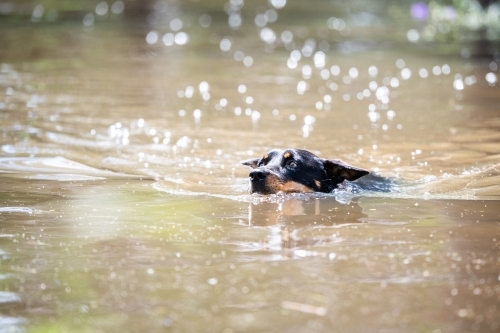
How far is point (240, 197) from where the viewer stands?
7.37 metres

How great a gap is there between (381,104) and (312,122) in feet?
6.52

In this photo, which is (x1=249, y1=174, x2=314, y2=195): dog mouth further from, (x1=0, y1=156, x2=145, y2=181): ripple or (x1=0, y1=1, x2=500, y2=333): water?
(x1=0, y1=156, x2=145, y2=181): ripple

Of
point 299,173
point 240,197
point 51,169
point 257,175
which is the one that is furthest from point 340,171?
point 51,169

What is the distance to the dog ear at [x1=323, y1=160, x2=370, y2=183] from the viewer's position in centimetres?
755

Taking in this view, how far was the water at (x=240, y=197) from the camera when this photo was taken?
436cm

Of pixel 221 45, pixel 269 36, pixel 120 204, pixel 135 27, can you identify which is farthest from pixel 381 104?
pixel 135 27

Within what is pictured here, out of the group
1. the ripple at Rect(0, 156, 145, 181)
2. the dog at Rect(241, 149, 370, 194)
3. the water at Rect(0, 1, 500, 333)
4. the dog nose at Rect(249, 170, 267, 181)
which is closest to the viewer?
the water at Rect(0, 1, 500, 333)

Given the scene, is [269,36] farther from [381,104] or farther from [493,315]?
[493,315]

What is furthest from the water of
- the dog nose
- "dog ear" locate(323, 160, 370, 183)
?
the dog nose

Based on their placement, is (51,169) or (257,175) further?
(51,169)

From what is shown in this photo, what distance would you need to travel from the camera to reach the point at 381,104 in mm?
13102

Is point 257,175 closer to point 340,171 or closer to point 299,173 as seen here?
point 299,173

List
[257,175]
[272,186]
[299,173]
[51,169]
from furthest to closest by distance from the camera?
1. [51,169]
2. [299,173]
3. [272,186]
4. [257,175]

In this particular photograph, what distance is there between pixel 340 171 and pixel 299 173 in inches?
15.1
